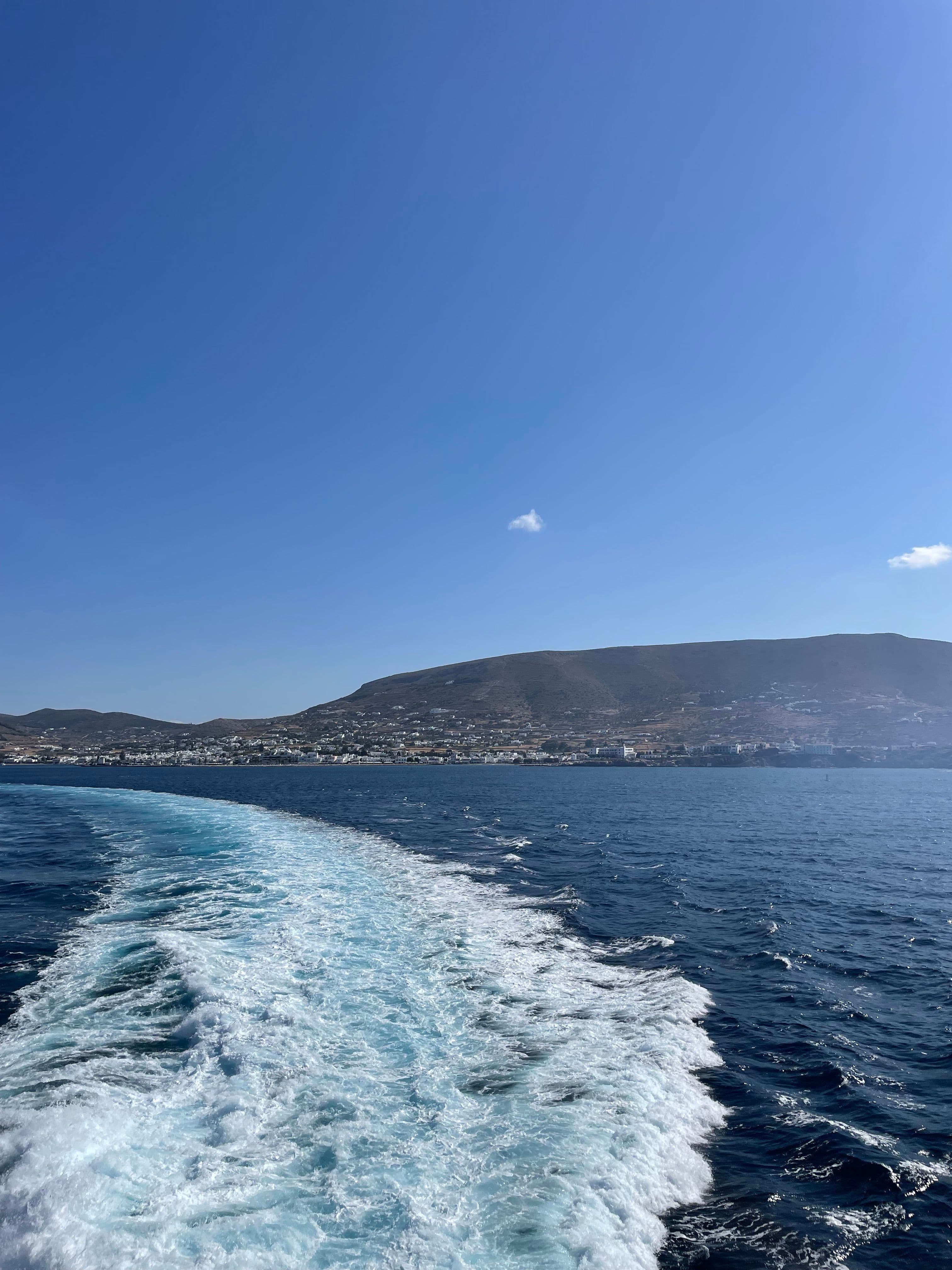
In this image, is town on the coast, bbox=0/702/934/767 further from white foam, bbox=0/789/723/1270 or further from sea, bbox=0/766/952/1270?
white foam, bbox=0/789/723/1270

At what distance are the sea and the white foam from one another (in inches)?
1.9

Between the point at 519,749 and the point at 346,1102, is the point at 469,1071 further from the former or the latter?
the point at 519,749

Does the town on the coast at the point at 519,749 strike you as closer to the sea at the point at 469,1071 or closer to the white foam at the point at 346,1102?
the sea at the point at 469,1071

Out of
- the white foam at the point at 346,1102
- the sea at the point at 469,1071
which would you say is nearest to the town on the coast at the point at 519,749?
the sea at the point at 469,1071

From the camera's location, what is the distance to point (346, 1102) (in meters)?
9.48

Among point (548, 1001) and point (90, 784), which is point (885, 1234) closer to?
point (548, 1001)

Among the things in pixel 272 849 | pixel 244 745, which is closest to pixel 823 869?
pixel 272 849

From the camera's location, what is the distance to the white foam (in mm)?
6871

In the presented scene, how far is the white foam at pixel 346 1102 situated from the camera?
6.87 metres

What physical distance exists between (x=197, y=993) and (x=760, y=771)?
123 metres

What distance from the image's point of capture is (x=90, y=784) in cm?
8612

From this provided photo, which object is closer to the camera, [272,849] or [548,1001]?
[548,1001]

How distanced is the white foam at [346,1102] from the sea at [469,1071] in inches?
1.9

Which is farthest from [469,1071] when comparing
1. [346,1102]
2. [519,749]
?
[519,749]
